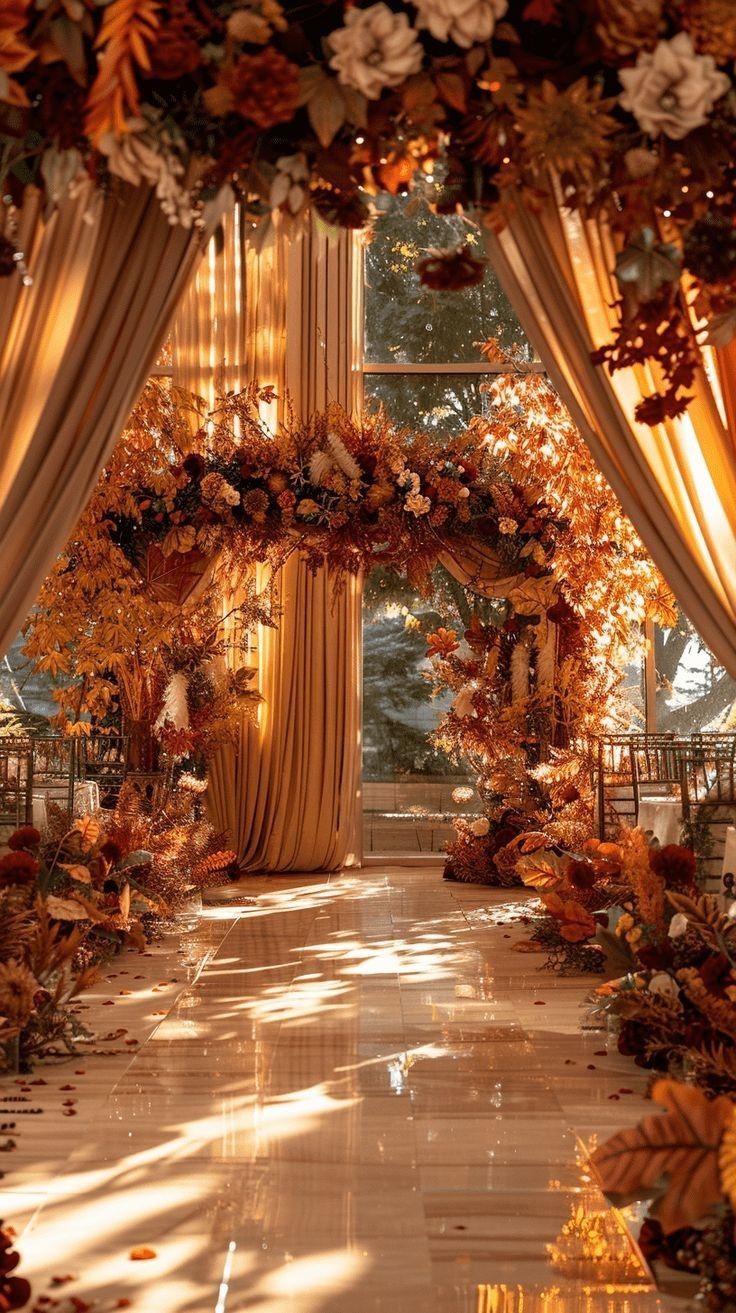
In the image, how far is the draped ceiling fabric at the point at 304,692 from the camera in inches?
422

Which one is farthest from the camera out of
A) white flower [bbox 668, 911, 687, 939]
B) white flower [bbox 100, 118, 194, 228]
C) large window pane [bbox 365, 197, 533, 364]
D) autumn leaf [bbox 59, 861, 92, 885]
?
large window pane [bbox 365, 197, 533, 364]

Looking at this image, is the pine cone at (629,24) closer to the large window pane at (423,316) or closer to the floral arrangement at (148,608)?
the floral arrangement at (148,608)

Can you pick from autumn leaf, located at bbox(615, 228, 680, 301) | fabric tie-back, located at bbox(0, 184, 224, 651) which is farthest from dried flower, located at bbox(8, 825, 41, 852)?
autumn leaf, located at bbox(615, 228, 680, 301)

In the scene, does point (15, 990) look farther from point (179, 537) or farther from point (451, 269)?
point (179, 537)

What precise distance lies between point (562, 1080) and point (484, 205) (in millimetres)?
3063

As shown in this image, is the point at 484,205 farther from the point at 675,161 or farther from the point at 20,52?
the point at 20,52

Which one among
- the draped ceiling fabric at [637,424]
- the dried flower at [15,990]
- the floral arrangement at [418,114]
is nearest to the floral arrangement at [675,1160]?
the draped ceiling fabric at [637,424]

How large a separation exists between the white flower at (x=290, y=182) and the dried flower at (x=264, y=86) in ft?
0.64

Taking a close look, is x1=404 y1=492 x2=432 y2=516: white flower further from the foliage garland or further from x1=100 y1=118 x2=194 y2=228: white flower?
x1=100 y1=118 x2=194 y2=228: white flower

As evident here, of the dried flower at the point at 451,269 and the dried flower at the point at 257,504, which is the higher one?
the dried flower at the point at 257,504

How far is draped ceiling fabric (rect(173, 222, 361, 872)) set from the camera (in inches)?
422

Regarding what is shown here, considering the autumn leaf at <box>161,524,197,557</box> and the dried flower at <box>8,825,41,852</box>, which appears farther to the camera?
the autumn leaf at <box>161,524,197,557</box>

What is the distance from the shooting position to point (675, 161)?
8.16 feet

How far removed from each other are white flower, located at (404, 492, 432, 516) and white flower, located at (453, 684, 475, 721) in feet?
4.85
